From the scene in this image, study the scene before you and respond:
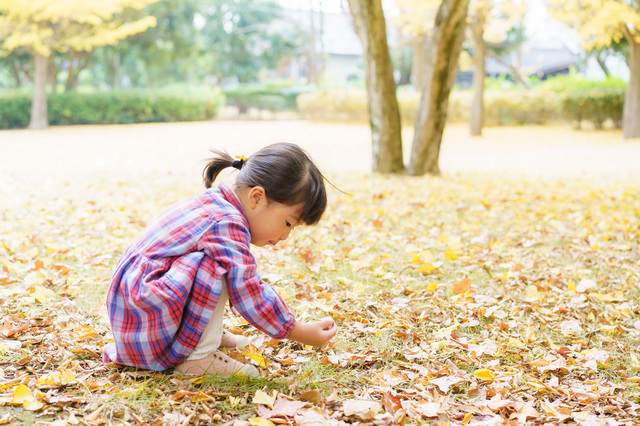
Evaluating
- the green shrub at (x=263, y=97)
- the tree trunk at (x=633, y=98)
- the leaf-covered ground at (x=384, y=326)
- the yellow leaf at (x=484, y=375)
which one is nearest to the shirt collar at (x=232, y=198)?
the leaf-covered ground at (x=384, y=326)

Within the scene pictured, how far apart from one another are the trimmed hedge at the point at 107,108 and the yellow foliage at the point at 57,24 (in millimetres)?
1886

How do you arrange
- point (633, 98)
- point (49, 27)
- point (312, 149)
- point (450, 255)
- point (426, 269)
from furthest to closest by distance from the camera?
1. point (49, 27)
2. point (633, 98)
3. point (312, 149)
4. point (450, 255)
5. point (426, 269)

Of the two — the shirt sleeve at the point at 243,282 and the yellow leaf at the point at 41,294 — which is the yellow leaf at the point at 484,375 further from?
the yellow leaf at the point at 41,294

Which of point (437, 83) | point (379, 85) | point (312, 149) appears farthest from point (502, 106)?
point (379, 85)

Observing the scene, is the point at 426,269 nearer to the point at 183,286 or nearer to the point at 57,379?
the point at 183,286

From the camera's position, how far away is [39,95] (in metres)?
18.5


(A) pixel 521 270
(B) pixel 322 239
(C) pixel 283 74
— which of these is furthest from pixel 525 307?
(C) pixel 283 74

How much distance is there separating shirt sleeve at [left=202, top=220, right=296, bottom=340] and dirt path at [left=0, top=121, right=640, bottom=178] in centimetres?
388

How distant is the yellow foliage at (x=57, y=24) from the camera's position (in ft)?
53.3

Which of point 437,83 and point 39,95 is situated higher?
point 39,95

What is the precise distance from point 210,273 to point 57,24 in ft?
62.1

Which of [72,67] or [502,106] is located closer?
[502,106]

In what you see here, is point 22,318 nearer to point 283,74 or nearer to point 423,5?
point 423,5

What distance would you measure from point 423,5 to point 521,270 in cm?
1410
